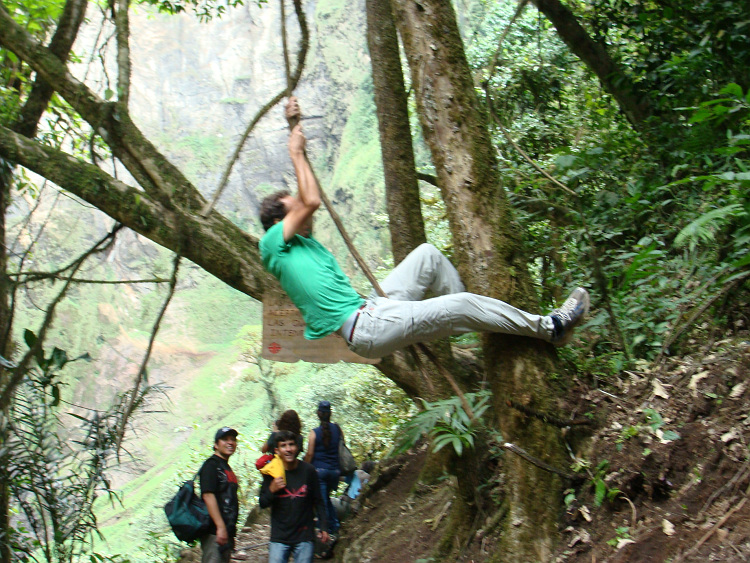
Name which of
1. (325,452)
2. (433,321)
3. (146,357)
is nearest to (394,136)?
(433,321)

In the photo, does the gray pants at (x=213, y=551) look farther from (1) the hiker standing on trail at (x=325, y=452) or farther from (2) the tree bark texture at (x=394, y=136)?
(2) the tree bark texture at (x=394, y=136)

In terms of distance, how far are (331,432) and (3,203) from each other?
12.6 ft

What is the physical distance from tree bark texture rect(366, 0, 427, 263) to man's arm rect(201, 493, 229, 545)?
87.5 inches

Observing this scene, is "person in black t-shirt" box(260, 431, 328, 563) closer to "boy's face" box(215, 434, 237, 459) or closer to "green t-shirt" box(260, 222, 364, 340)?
"boy's face" box(215, 434, 237, 459)

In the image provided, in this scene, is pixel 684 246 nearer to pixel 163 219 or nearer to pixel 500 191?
pixel 500 191

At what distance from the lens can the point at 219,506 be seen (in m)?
4.82

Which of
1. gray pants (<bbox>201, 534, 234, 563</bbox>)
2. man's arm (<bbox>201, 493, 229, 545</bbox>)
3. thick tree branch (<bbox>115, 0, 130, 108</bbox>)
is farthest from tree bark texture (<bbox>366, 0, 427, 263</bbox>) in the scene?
gray pants (<bbox>201, 534, 234, 563</bbox>)

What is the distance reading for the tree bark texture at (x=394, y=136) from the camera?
5141mm

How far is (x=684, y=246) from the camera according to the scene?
14.8 feet

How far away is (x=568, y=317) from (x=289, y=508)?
101 inches

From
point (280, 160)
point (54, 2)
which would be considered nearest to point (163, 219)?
point (54, 2)

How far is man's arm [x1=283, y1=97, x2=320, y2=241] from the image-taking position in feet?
10.6

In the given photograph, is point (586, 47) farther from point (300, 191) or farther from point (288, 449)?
point (288, 449)

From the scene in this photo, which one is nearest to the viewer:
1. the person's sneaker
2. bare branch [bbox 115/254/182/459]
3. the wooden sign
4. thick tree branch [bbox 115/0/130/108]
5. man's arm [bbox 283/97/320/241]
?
man's arm [bbox 283/97/320/241]
